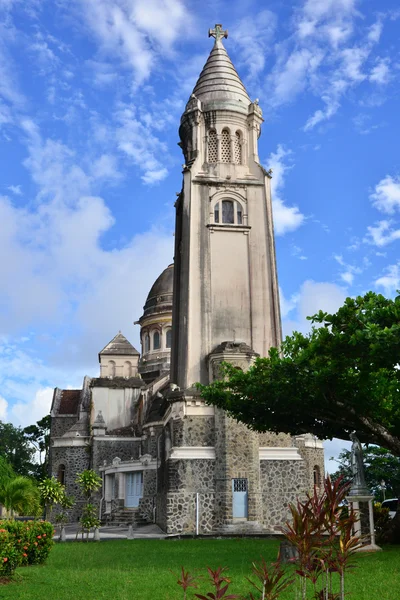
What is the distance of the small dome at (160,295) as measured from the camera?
4527 cm

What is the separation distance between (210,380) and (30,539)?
13.6 meters

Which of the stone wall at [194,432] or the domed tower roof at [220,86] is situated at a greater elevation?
the domed tower roof at [220,86]

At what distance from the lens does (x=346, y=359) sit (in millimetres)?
13234

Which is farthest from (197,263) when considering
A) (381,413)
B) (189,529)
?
(381,413)

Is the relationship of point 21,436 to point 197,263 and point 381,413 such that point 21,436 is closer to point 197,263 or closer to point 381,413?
point 197,263

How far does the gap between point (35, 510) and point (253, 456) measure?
992cm

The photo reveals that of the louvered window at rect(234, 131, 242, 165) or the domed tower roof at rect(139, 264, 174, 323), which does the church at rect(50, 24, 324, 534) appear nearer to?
the louvered window at rect(234, 131, 242, 165)

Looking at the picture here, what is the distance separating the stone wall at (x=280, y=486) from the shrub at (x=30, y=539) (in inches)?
503

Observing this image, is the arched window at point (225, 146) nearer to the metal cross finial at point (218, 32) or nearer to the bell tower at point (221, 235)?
the bell tower at point (221, 235)

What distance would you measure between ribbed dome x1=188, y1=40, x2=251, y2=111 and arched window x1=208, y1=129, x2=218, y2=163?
1770 millimetres

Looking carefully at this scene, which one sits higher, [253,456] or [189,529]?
[253,456]

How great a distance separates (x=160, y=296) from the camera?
151ft

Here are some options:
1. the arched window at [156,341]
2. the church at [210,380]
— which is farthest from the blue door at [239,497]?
the arched window at [156,341]

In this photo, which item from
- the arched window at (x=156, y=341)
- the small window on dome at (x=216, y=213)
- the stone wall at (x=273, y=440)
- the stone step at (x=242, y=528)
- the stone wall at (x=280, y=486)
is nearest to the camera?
the stone step at (x=242, y=528)
